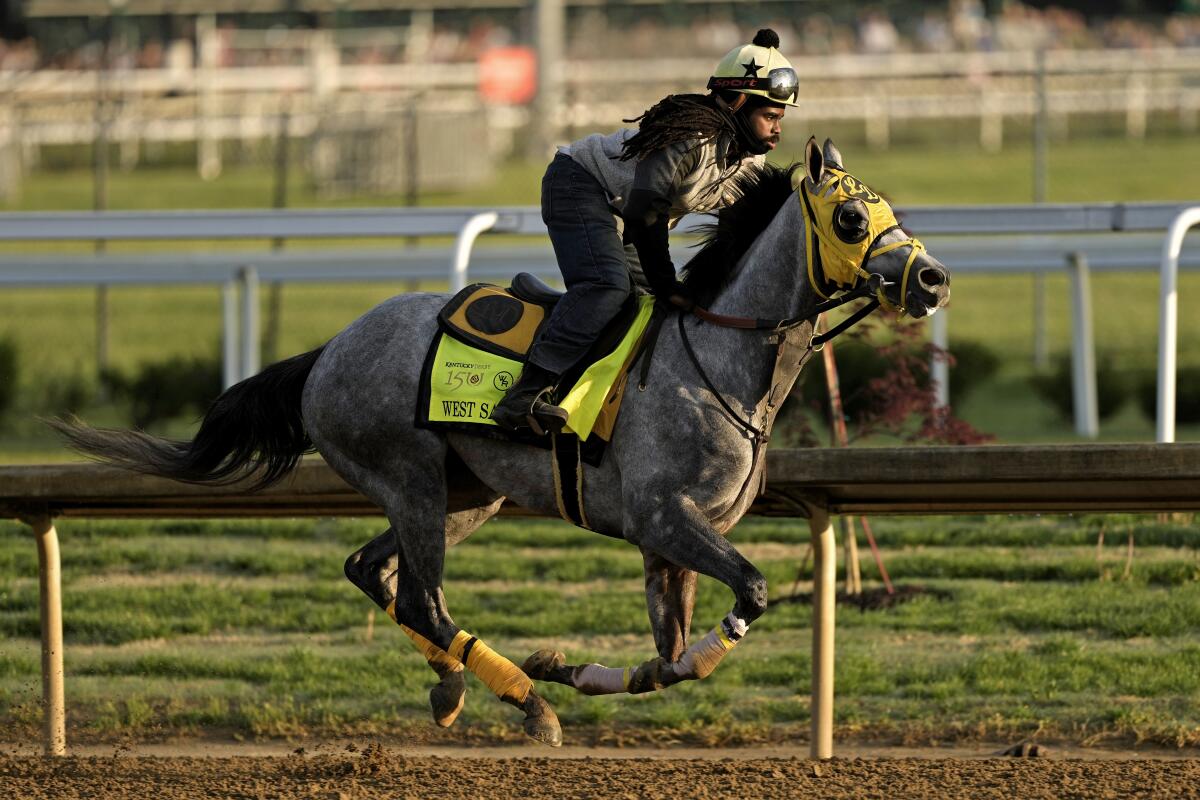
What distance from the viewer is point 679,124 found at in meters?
4.86

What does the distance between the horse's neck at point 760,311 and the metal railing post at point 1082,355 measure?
5501 mm

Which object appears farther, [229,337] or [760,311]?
[229,337]

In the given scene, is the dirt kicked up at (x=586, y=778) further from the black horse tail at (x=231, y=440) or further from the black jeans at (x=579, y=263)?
the black jeans at (x=579, y=263)

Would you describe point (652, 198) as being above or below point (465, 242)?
above

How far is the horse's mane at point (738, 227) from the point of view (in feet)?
16.5

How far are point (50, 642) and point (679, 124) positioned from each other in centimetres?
270

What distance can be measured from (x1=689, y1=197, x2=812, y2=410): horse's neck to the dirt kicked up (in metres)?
1.06

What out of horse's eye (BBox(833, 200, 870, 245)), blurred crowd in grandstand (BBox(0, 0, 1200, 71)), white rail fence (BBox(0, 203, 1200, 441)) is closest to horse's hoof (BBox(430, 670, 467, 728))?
horse's eye (BBox(833, 200, 870, 245))

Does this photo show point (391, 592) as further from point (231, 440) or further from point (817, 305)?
point (817, 305)

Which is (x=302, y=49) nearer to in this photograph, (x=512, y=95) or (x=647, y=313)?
(x=512, y=95)

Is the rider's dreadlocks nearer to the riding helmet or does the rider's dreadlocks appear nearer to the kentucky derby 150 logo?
the riding helmet

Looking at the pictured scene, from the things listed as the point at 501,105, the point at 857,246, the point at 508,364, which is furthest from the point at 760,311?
→ the point at 501,105

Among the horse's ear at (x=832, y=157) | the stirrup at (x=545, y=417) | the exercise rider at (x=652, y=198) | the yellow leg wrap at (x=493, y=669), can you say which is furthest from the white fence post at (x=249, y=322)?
the horse's ear at (x=832, y=157)

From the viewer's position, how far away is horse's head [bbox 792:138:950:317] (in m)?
4.50
